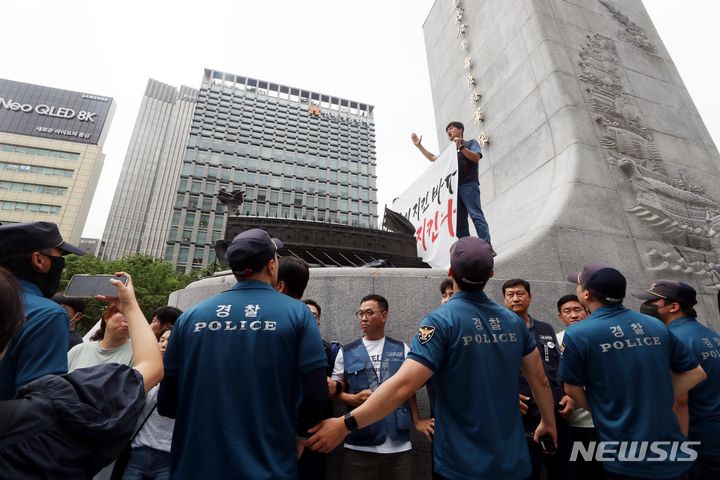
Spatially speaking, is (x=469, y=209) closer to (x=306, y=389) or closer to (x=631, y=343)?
(x=631, y=343)

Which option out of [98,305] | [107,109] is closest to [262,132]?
[107,109]

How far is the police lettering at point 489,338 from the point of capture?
1905 mm

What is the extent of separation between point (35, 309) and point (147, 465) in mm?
1547

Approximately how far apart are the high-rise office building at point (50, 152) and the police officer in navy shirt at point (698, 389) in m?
57.9

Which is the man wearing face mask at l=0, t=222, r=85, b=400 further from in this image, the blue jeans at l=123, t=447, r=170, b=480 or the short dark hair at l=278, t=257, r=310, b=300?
the blue jeans at l=123, t=447, r=170, b=480

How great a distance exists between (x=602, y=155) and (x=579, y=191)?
4.26ft

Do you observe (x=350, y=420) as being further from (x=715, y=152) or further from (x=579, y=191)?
(x=715, y=152)

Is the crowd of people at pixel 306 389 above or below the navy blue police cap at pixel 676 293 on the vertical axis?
below

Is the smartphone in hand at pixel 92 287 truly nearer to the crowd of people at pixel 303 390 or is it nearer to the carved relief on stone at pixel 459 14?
the crowd of people at pixel 303 390

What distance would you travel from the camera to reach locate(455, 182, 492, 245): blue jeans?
16.6ft

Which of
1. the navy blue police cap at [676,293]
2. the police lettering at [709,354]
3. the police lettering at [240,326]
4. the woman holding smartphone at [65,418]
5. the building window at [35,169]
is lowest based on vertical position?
the woman holding smartphone at [65,418]

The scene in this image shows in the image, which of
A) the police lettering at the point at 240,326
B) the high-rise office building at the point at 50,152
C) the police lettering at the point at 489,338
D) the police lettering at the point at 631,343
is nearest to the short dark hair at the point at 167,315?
the police lettering at the point at 240,326

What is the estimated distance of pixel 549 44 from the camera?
25.2 ft

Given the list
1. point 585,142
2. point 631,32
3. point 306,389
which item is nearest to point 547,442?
point 306,389
